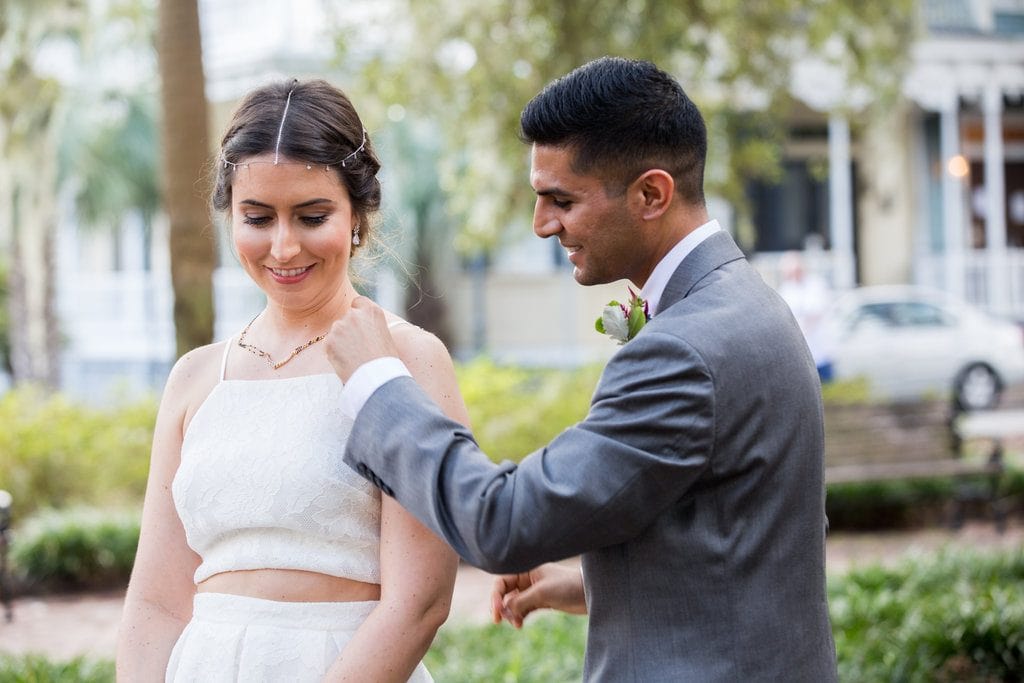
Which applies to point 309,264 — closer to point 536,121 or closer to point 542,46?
point 536,121

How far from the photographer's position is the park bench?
10.9 meters

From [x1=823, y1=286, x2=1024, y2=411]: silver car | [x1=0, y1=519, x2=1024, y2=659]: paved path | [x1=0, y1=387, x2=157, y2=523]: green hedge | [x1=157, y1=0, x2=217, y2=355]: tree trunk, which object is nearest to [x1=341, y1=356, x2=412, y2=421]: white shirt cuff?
[x1=0, y1=519, x2=1024, y2=659]: paved path

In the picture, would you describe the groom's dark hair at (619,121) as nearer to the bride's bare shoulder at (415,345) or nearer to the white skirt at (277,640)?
the bride's bare shoulder at (415,345)

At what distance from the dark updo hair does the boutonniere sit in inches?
23.0

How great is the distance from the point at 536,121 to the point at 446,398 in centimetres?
58

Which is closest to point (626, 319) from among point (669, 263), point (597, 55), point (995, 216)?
Result: point (669, 263)

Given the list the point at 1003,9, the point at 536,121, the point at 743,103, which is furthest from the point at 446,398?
the point at 1003,9

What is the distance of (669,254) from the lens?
7.80 ft

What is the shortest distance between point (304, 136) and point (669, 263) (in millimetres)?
771

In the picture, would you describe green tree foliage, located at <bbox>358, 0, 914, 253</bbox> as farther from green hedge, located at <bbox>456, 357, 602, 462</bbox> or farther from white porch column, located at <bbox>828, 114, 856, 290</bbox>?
white porch column, located at <bbox>828, 114, 856, 290</bbox>

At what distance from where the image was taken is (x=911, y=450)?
1133 centimetres

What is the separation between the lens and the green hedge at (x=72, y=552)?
9227 mm

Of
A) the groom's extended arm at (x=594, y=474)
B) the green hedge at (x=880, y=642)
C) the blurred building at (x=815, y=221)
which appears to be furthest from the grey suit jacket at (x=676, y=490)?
the blurred building at (x=815, y=221)

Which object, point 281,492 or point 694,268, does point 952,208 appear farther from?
point 281,492
